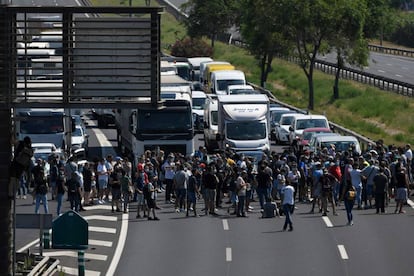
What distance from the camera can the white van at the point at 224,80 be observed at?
70.6 meters

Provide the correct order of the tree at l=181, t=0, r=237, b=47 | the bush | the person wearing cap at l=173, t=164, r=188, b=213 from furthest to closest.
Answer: the tree at l=181, t=0, r=237, b=47 → the bush → the person wearing cap at l=173, t=164, r=188, b=213

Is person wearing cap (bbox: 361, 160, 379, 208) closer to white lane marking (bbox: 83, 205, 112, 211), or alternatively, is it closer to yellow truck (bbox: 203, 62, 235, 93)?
white lane marking (bbox: 83, 205, 112, 211)

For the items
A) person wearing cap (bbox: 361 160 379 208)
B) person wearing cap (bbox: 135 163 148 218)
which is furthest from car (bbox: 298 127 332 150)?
person wearing cap (bbox: 135 163 148 218)

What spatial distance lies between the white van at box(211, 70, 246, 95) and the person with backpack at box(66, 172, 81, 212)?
32.5m

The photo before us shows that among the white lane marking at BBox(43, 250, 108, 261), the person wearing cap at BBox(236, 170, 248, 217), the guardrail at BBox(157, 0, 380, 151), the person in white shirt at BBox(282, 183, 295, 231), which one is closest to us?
the white lane marking at BBox(43, 250, 108, 261)

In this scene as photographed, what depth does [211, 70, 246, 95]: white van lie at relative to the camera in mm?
70562

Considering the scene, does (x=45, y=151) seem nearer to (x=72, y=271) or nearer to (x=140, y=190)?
(x=140, y=190)

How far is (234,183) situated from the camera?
123 ft

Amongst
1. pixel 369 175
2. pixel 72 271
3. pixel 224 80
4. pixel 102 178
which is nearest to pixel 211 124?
pixel 224 80

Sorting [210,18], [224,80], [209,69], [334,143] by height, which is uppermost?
[210,18]

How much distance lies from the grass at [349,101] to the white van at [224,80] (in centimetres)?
539

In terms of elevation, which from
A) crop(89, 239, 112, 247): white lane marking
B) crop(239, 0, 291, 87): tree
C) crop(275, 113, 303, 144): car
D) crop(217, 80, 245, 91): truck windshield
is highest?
crop(239, 0, 291, 87): tree

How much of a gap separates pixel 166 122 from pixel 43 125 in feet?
20.9

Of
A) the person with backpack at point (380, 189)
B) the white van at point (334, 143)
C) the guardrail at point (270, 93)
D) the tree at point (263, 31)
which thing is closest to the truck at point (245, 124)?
the white van at point (334, 143)
